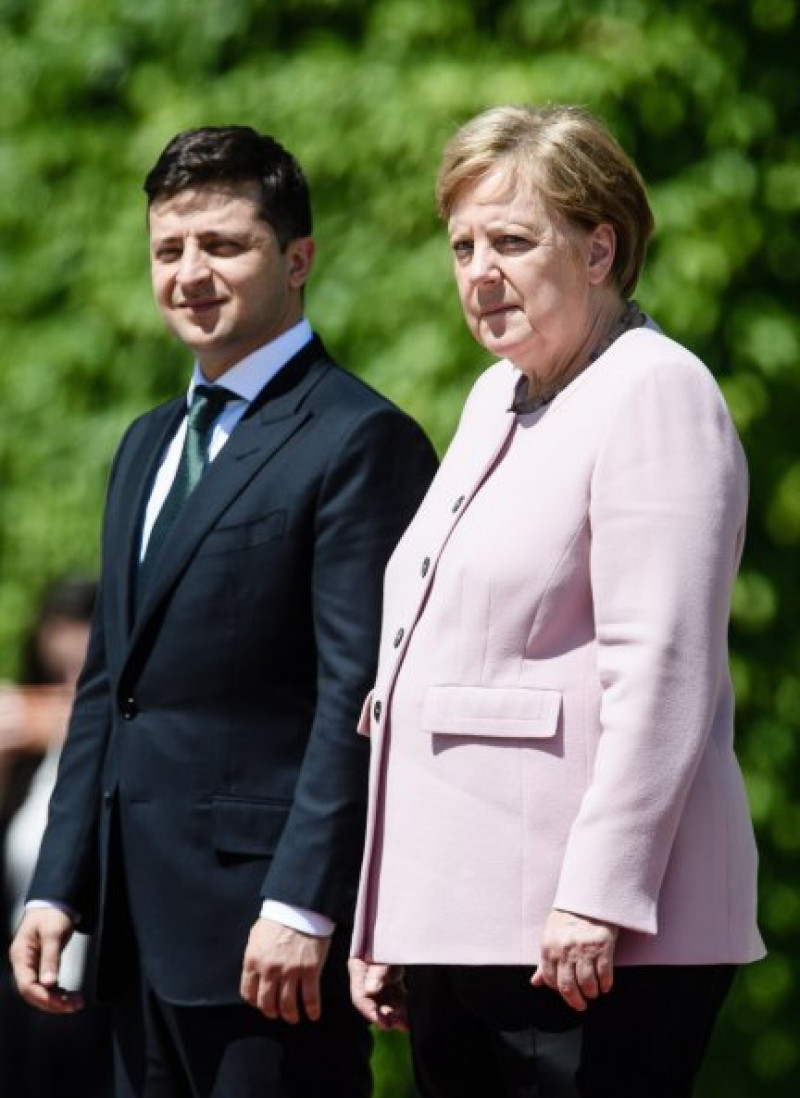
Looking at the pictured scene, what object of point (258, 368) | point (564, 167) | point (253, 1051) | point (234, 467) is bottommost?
point (253, 1051)

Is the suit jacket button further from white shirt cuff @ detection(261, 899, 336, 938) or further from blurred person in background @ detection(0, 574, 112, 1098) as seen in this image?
blurred person in background @ detection(0, 574, 112, 1098)

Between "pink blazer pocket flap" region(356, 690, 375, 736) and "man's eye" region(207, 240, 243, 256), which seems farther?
"man's eye" region(207, 240, 243, 256)

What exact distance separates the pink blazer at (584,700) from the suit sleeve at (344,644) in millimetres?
271

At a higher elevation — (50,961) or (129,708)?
(129,708)

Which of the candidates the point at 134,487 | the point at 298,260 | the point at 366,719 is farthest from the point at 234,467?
the point at 366,719

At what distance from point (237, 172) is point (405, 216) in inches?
103

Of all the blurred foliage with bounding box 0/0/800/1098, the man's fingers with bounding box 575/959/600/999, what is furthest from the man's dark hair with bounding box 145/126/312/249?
the blurred foliage with bounding box 0/0/800/1098

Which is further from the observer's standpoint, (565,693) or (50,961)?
(50,961)

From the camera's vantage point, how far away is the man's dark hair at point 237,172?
12.0ft

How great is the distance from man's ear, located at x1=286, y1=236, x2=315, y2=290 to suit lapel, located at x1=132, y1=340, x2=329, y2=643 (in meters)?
0.15

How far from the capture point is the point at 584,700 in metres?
2.87

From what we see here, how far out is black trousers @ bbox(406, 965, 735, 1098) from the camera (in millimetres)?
2832

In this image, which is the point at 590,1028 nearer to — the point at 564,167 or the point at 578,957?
the point at 578,957

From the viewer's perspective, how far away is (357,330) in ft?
20.6
